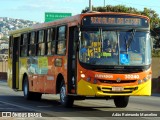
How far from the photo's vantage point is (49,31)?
19.5 m

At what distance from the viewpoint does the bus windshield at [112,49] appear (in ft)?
53.5

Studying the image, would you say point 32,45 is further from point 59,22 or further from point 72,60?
point 72,60

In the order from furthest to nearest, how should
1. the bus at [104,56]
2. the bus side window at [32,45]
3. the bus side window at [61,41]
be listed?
the bus side window at [32,45] → the bus side window at [61,41] → the bus at [104,56]

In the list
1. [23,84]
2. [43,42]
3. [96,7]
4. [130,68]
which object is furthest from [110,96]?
[96,7]

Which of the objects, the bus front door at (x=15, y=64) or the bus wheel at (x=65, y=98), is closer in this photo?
the bus wheel at (x=65, y=98)

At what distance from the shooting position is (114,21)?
16750mm

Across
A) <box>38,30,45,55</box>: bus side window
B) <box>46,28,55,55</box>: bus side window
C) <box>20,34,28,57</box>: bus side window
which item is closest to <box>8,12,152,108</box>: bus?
<box>46,28,55,55</box>: bus side window

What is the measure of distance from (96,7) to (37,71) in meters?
52.4

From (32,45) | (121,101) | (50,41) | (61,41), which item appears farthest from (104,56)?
(32,45)

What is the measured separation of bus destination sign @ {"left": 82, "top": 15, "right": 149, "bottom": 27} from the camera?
16562 millimetres

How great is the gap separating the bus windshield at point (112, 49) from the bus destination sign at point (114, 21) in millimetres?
289

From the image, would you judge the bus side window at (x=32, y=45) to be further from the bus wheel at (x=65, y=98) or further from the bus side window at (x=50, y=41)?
the bus wheel at (x=65, y=98)

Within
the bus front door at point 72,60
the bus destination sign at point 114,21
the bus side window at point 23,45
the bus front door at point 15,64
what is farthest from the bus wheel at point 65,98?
the bus front door at point 15,64

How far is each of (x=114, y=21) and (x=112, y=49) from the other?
→ 3.31ft
